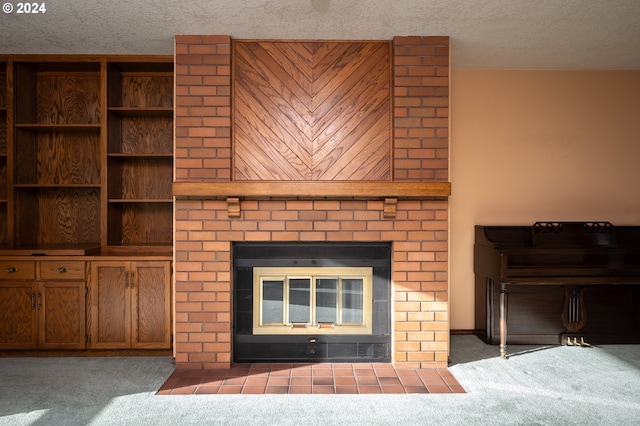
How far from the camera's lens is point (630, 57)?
3.85 m

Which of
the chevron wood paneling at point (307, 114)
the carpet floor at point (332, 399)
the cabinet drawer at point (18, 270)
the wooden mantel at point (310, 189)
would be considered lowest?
the carpet floor at point (332, 399)

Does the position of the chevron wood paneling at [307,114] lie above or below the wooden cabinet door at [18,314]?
above

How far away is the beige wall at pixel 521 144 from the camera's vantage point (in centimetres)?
421

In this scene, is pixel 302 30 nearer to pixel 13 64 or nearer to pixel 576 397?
pixel 13 64

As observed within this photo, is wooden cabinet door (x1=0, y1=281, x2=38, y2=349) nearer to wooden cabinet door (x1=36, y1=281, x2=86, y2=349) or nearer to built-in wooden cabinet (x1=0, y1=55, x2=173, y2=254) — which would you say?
wooden cabinet door (x1=36, y1=281, x2=86, y2=349)

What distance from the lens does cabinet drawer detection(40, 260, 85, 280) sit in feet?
11.6

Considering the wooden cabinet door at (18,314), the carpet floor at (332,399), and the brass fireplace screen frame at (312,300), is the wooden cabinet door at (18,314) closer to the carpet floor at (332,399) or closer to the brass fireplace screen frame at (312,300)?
the carpet floor at (332,399)

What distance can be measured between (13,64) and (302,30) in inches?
95.7

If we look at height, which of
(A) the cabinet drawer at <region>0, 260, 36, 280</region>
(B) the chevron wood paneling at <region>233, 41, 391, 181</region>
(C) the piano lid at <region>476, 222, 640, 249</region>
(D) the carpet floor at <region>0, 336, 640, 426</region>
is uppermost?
(B) the chevron wood paneling at <region>233, 41, 391, 181</region>

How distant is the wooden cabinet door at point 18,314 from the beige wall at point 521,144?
347 centimetres

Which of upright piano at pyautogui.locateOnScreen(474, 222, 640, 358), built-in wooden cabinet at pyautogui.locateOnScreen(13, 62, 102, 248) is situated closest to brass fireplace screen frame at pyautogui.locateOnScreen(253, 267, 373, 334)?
upright piano at pyautogui.locateOnScreen(474, 222, 640, 358)

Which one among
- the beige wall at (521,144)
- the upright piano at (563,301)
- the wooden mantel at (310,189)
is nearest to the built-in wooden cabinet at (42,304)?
the wooden mantel at (310,189)

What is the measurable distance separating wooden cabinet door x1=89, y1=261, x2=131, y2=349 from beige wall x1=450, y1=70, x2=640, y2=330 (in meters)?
2.77

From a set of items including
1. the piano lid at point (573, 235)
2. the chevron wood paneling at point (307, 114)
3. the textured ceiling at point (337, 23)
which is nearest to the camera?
the textured ceiling at point (337, 23)
